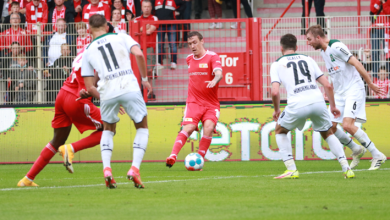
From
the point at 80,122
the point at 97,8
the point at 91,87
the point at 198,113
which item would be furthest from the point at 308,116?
the point at 97,8

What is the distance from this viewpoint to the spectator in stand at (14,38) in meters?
12.0

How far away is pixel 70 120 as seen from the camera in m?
7.36

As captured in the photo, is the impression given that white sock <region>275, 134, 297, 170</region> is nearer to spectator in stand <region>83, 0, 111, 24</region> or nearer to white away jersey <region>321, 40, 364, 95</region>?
white away jersey <region>321, 40, 364, 95</region>

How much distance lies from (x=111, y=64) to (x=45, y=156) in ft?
5.62

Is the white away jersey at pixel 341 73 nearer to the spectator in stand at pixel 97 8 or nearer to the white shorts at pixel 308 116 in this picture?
Result: the white shorts at pixel 308 116

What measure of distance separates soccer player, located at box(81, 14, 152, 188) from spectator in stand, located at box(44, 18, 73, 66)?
557 centimetres

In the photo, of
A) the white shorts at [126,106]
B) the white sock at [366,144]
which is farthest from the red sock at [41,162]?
the white sock at [366,144]

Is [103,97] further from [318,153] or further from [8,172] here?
[318,153]

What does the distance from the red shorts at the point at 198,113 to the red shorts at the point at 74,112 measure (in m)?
2.28

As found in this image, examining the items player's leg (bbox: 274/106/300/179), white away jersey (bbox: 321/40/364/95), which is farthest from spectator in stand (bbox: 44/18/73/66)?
player's leg (bbox: 274/106/300/179)

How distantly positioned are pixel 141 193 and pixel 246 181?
182 centimetres

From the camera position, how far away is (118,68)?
20.7 ft

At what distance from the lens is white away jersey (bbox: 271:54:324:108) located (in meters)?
7.38

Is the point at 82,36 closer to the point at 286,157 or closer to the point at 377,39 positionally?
the point at 286,157
